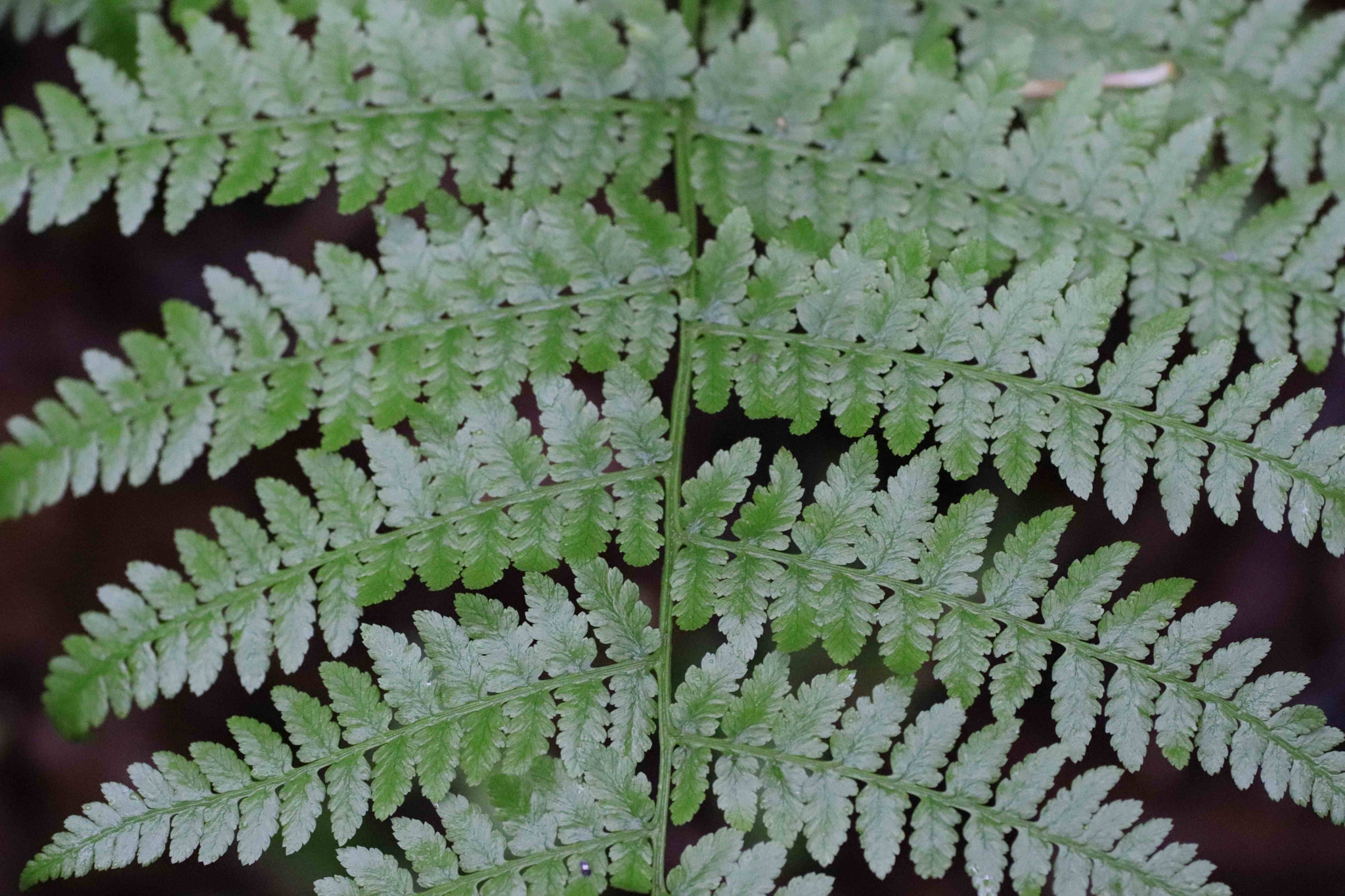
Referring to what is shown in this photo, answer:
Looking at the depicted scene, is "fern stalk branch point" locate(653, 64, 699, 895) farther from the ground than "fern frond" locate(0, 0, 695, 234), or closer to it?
closer to it

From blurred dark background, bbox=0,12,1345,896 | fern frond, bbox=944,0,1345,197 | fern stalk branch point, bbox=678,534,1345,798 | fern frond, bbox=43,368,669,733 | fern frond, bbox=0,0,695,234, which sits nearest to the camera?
fern stalk branch point, bbox=678,534,1345,798

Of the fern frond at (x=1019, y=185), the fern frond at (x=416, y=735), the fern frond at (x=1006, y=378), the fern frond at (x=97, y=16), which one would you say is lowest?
the fern frond at (x=416, y=735)

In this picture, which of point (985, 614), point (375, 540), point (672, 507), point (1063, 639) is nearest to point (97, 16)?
point (375, 540)

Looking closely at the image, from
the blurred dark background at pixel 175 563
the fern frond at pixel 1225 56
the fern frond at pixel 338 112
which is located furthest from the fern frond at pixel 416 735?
the fern frond at pixel 1225 56

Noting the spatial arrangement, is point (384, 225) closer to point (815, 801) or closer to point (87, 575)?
point (815, 801)

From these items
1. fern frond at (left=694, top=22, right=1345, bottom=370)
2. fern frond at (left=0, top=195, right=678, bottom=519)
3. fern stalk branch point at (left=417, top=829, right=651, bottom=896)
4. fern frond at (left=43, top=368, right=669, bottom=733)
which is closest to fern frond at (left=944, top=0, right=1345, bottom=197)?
fern frond at (left=694, top=22, right=1345, bottom=370)

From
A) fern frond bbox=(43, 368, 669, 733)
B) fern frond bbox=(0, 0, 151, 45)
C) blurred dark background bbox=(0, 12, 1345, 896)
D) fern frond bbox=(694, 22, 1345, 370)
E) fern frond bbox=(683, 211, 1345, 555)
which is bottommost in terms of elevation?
blurred dark background bbox=(0, 12, 1345, 896)

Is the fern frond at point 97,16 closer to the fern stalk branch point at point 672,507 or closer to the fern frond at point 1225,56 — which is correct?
the fern stalk branch point at point 672,507

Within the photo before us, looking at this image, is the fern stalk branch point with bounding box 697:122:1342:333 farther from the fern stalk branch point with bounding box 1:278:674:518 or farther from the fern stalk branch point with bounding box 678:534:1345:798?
the fern stalk branch point with bounding box 678:534:1345:798
